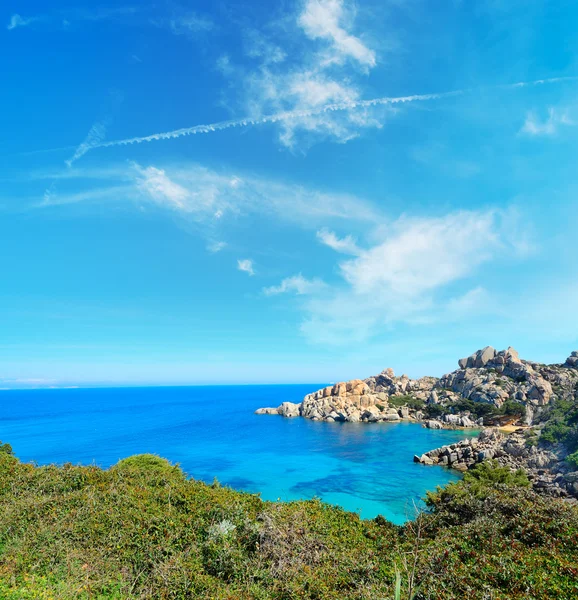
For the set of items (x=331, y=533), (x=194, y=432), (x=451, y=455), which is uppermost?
(x=331, y=533)

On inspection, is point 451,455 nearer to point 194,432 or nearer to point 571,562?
point 571,562

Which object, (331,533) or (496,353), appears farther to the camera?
(496,353)

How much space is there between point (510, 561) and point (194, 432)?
74603 mm

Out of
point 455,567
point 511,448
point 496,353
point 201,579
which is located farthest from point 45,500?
point 496,353

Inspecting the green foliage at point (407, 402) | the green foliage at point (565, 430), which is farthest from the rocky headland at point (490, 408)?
the green foliage at point (565, 430)

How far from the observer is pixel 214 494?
1409cm

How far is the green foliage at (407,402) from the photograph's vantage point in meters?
91.4

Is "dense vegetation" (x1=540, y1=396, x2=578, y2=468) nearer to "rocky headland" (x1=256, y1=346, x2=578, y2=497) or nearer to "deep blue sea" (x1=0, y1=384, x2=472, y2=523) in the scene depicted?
"rocky headland" (x1=256, y1=346, x2=578, y2=497)

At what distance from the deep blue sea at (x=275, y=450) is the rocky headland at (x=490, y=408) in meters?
5.92

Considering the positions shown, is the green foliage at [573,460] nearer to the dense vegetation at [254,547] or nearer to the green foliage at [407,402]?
the dense vegetation at [254,547]

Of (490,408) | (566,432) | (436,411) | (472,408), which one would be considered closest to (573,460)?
(566,432)

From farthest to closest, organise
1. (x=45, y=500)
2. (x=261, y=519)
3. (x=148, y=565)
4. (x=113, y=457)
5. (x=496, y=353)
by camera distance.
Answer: (x=496, y=353) → (x=113, y=457) → (x=45, y=500) → (x=261, y=519) → (x=148, y=565)

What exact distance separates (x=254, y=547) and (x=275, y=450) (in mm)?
49375

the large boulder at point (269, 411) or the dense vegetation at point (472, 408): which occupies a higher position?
the dense vegetation at point (472, 408)
